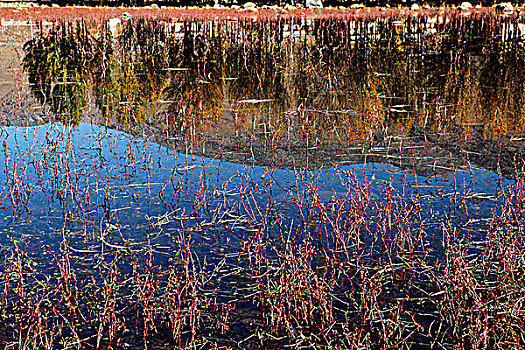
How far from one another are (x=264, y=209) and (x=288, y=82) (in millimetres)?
6663

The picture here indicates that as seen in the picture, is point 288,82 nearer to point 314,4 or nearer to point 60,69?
point 60,69

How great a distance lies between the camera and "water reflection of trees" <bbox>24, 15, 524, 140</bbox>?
341 inches

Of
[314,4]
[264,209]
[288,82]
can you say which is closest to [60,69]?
[288,82]

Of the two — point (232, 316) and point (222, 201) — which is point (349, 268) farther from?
point (222, 201)

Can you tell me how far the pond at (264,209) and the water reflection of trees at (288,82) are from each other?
8cm

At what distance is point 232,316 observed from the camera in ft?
12.5

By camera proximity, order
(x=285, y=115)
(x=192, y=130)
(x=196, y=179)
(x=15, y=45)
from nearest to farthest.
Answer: (x=196, y=179) < (x=192, y=130) < (x=285, y=115) < (x=15, y=45)

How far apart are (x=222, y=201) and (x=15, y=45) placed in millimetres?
15076

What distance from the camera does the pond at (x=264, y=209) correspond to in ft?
11.8

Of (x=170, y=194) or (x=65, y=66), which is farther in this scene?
(x=65, y=66)

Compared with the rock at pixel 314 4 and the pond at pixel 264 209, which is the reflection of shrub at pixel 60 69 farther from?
the rock at pixel 314 4

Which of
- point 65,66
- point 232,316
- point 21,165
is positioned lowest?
point 232,316

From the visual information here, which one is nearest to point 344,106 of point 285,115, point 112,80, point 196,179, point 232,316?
point 285,115

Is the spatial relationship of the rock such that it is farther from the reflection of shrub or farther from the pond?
the pond
